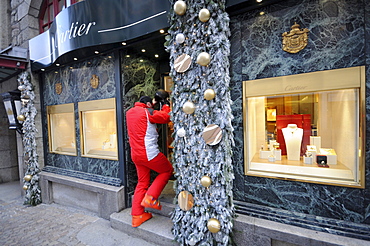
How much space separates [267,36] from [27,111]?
5818 mm

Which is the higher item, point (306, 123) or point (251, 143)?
point (306, 123)

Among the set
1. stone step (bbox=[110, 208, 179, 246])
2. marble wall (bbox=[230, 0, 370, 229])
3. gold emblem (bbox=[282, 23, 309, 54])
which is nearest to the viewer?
marble wall (bbox=[230, 0, 370, 229])

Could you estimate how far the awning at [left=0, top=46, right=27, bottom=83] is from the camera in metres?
4.47

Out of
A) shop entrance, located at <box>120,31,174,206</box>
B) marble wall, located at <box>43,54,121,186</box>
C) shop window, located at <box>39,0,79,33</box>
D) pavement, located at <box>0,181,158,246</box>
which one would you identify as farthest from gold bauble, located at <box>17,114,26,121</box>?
shop entrance, located at <box>120,31,174,206</box>

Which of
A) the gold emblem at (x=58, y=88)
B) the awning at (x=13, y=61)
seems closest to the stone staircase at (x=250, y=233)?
the gold emblem at (x=58, y=88)

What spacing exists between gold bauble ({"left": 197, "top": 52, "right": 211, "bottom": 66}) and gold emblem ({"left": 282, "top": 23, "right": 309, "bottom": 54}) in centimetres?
100

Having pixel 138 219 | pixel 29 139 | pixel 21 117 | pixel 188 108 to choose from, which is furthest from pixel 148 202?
pixel 21 117

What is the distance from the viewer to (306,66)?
7.47 feet

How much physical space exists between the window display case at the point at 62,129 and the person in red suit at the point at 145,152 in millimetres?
2326

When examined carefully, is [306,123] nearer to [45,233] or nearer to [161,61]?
[161,61]

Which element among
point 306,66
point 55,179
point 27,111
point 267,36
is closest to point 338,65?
point 306,66

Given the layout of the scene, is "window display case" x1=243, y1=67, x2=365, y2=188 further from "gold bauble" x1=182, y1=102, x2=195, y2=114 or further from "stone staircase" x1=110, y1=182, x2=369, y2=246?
"gold bauble" x1=182, y1=102, x2=195, y2=114

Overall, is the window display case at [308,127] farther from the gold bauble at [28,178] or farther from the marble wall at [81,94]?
the gold bauble at [28,178]

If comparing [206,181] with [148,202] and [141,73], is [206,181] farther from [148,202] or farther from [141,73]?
[141,73]
